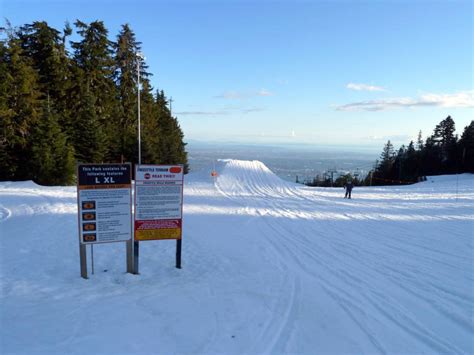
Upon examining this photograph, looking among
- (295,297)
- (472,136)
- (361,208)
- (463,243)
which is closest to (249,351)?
(295,297)

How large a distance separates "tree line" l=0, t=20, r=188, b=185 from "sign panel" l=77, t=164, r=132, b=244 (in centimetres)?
2017

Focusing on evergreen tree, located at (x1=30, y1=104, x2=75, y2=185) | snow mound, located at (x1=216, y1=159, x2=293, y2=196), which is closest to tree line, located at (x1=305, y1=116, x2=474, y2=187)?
snow mound, located at (x1=216, y1=159, x2=293, y2=196)

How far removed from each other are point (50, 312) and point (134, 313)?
4.05ft

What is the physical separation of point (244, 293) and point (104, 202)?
3317 millimetres

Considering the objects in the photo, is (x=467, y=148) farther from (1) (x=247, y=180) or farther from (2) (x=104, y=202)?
(2) (x=104, y=202)

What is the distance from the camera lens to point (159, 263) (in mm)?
7023

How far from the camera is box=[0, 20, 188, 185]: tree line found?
2278 centimetres

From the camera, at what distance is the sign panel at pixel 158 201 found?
6.35 metres

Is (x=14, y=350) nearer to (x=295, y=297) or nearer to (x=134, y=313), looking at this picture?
(x=134, y=313)

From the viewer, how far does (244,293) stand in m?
5.54

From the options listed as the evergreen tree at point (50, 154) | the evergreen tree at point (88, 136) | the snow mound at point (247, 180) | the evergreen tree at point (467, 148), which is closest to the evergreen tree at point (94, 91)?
the evergreen tree at point (88, 136)

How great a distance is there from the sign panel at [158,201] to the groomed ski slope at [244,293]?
0.90 m

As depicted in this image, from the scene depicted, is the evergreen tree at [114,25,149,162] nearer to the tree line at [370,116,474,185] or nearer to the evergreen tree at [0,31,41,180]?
the evergreen tree at [0,31,41,180]

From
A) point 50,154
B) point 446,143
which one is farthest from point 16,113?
point 446,143
